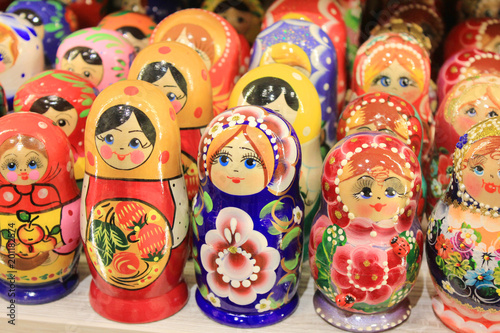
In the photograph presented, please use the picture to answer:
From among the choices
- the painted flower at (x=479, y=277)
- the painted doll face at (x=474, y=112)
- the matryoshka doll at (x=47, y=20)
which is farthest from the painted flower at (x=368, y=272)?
the matryoshka doll at (x=47, y=20)

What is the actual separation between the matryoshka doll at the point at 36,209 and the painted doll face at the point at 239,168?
1.05ft

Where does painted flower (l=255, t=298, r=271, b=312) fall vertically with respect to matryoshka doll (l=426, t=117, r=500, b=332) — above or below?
below

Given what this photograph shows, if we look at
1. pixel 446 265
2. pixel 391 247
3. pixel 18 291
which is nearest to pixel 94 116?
pixel 18 291

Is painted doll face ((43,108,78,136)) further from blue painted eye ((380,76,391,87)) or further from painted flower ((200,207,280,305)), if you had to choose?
blue painted eye ((380,76,391,87))

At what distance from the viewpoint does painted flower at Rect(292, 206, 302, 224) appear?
1.05 metres

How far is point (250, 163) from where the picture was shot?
98 cm

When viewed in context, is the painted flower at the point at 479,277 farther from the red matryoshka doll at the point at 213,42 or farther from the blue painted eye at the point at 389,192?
the red matryoshka doll at the point at 213,42

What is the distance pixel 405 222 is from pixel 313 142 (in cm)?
27

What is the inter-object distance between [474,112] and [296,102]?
38 centimetres

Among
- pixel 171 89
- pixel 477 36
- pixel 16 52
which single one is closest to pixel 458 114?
pixel 477 36

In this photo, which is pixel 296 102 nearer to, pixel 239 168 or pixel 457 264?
pixel 239 168

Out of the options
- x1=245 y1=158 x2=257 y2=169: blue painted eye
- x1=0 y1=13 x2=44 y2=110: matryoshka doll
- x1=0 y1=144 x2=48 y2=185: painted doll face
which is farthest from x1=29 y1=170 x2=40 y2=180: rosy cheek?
x1=0 y1=13 x2=44 y2=110: matryoshka doll

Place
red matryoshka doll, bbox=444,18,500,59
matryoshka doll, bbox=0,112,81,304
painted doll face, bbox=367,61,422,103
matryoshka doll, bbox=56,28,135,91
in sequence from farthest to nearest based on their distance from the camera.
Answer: red matryoshka doll, bbox=444,18,500,59
matryoshka doll, bbox=56,28,135,91
painted doll face, bbox=367,61,422,103
matryoshka doll, bbox=0,112,81,304

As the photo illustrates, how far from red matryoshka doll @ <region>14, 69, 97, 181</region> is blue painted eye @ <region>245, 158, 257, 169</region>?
0.45 metres
